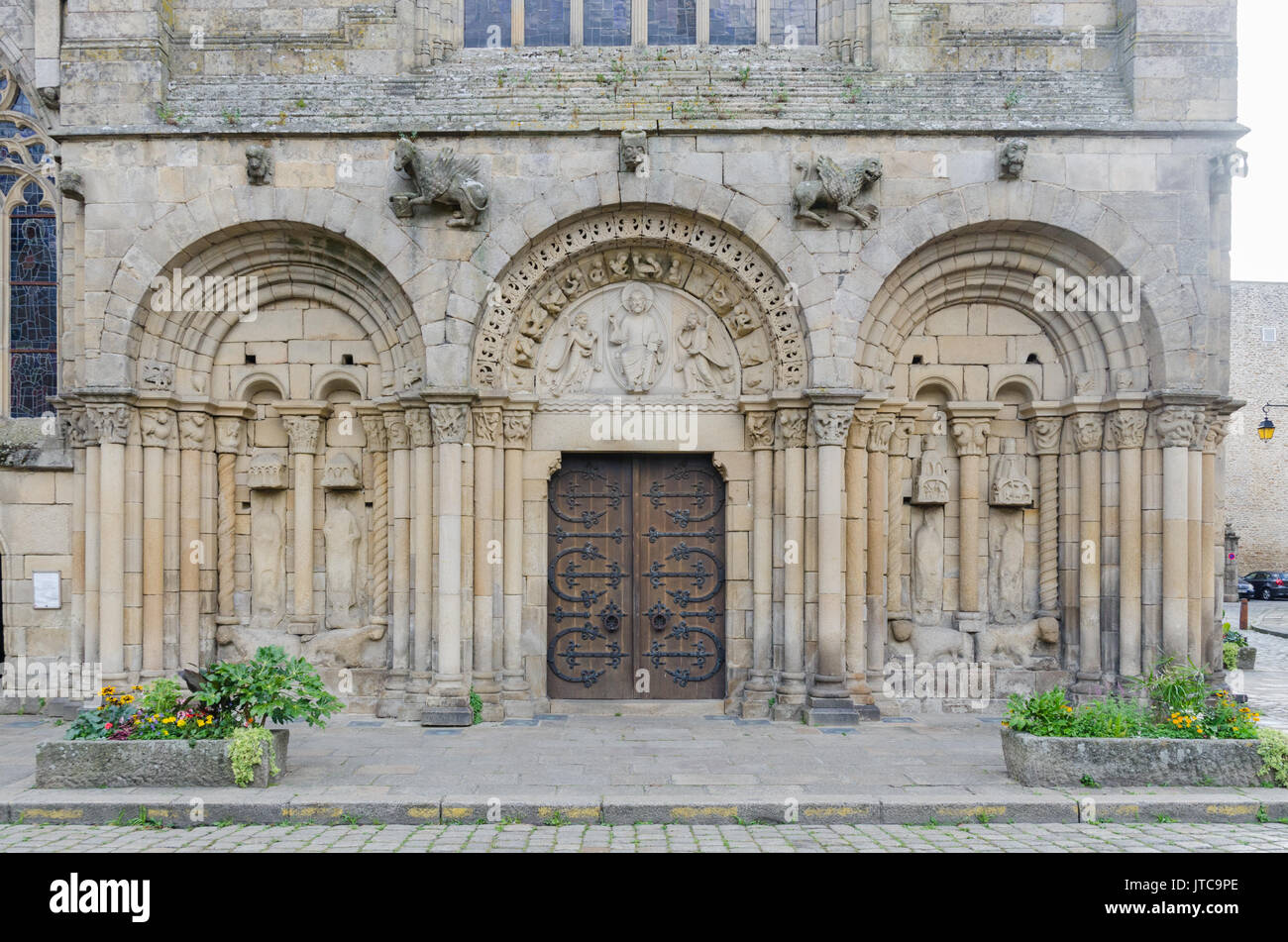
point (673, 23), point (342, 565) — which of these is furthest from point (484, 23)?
point (342, 565)

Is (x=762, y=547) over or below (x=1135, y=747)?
over

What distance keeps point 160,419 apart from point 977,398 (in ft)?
31.3

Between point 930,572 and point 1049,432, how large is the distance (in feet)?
7.12

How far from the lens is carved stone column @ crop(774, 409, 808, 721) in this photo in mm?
10680

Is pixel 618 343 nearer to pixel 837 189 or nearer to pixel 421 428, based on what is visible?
pixel 421 428

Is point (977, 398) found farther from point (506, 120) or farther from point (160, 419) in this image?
point (160, 419)

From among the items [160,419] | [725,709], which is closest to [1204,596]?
[725,709]

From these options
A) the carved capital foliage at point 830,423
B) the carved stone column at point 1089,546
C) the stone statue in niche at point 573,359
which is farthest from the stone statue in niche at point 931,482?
the stone statue in niche at point 573,359

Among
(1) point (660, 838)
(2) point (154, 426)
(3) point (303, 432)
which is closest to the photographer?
(1) point (660, 838)

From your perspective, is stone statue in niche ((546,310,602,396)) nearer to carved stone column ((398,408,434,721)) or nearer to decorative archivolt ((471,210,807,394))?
decorative archivolt ((471,210,807,394))

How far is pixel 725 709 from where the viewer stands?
36.0 feet

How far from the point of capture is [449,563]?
10.5 metres

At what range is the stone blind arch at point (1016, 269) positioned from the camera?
1060 cm

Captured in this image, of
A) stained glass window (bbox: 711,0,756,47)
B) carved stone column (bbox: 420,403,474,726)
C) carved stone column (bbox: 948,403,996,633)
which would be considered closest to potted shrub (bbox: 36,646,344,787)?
carved stone column (bbox: 420,403,474,726)
